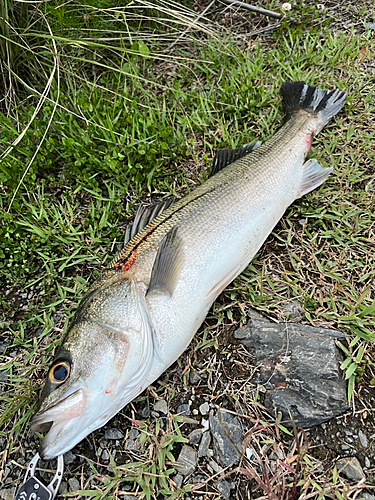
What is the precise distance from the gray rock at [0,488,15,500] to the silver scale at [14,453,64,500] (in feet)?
0.36

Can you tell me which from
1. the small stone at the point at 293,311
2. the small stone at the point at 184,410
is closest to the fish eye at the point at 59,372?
the small stone at the point at 184,410

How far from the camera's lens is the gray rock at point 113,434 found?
93.0 inches

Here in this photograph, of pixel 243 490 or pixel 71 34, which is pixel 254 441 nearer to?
pixel 243 490

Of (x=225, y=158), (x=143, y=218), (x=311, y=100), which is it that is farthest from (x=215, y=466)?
(x=311, y=100)

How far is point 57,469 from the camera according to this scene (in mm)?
2219

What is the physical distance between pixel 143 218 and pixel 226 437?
166 cm

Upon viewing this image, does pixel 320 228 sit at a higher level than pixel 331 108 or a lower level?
lower


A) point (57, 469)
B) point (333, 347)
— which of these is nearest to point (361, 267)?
point (333, 347)

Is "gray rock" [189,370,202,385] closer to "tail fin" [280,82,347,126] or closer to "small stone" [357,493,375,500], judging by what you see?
"small stone" [357,493,375,500]

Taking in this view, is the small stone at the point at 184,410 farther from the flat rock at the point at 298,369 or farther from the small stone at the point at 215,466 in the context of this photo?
the flat rock at the point at 298,369

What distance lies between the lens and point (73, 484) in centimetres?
225

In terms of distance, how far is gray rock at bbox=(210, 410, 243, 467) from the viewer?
7.26 ft

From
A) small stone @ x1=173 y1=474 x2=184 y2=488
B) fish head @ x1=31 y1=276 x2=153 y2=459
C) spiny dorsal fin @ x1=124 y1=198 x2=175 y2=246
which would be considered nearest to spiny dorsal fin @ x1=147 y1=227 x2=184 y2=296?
fish head @ x1=31 y1=276 x2=153 y2=459

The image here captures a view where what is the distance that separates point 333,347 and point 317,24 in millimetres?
3912
